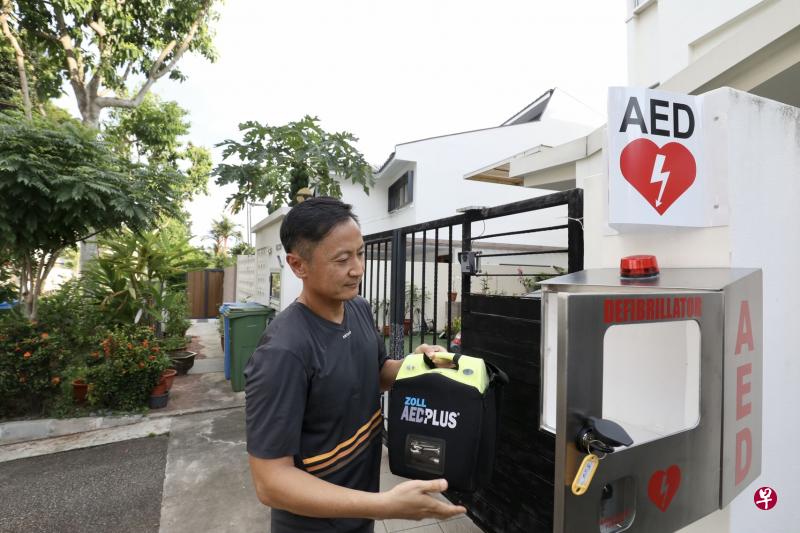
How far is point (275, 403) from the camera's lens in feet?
3.53

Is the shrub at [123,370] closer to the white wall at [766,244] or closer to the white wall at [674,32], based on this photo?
the white wall at [766,244]

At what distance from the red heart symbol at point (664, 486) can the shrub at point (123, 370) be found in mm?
5305

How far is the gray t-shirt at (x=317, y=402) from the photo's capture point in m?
1.08

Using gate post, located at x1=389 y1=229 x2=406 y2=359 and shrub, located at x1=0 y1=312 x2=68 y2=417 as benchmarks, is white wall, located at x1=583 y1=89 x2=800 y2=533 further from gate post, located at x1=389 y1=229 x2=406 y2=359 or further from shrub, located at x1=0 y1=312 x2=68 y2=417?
shrub, located at x1=0 y1=312 x2=68 y2=417

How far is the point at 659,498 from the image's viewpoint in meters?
1.01

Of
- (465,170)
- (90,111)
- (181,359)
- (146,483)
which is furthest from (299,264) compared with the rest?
(465,170)

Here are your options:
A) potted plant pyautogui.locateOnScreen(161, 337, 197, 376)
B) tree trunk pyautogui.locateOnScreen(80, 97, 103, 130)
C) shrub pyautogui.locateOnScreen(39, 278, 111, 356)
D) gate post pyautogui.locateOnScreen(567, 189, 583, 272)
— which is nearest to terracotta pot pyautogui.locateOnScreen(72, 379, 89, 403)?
shrub pyautogui.locateOnScreen(39, 278, 111, 356)

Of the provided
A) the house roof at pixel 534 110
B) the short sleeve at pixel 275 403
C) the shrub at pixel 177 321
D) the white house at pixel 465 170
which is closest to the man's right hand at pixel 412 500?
the short sleeve at pixel 275 403

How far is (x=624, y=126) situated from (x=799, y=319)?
92cm

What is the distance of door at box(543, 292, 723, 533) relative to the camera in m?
0.85

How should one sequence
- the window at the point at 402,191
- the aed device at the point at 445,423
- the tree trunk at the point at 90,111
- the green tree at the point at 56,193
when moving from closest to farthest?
the aed device at the point at 445,423, the green tree at the point at 56,193, the tree trunk at the point at 90,111, the window at the point at 402,191

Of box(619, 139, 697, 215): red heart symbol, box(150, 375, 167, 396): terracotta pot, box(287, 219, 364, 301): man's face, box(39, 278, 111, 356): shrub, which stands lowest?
box(150, 375, 167, 396): terracotta pot

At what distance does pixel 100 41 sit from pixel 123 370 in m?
7.14

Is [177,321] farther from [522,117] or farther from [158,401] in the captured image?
[522,117]
